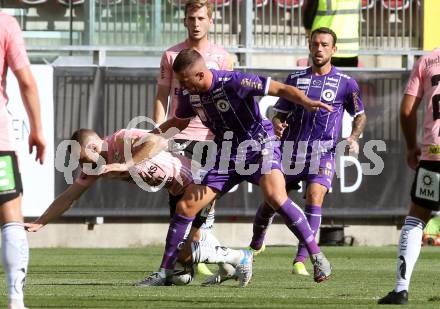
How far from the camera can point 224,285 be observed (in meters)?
11.4

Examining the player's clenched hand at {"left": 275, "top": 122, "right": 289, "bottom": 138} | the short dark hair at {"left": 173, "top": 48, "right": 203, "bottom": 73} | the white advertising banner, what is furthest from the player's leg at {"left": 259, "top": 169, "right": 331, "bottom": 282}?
the white advertising banner

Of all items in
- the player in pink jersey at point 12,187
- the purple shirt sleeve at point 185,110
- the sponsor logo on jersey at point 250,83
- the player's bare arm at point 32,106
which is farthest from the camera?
the purple shirt sleeve at point 185,110

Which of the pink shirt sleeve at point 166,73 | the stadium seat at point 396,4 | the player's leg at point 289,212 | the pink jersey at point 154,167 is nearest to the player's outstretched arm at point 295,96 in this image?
the player's leg at point 289,212

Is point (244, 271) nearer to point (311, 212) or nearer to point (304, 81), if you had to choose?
point (311, 212)

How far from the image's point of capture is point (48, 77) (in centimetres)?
1767

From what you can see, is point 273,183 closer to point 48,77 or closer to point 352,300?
point 352,300

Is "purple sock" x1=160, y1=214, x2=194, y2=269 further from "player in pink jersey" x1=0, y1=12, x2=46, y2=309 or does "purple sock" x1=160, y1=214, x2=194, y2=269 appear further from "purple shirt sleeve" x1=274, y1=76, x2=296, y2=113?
"player in pink jersey" x1=0, y1=12, x2=46, y2=309

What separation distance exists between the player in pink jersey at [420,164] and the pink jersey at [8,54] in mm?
2649

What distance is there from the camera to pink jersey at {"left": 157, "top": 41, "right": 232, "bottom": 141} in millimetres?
12141

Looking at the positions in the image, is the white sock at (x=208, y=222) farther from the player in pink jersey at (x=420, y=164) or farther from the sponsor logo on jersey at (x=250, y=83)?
the player in pink jersey at (x=420, y=164)

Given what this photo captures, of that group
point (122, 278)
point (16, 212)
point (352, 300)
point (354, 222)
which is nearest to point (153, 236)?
point (354, 222)

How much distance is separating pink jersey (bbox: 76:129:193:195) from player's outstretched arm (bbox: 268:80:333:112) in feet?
4.64

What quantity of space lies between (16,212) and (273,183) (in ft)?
10.0

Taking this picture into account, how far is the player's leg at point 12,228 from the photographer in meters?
7.93
